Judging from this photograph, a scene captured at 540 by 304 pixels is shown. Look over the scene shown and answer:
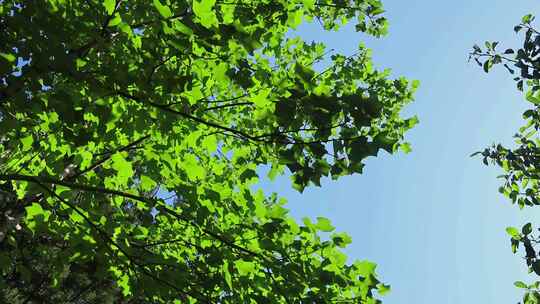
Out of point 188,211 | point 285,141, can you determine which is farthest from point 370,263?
point 188,211

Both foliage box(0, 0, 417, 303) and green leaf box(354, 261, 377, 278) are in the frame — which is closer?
foliage box(0, 0, 417, 303)

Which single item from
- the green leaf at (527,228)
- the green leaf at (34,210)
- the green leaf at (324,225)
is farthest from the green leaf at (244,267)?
the green leaf at (527,228)

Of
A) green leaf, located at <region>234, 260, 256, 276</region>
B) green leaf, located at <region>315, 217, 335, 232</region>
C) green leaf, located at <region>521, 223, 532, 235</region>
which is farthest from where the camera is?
green leaf, located at <region>521, 223, 532, 235</region>

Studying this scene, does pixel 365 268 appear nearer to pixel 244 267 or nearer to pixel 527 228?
pixel 244 267

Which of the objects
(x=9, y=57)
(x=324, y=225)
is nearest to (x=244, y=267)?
(x=324, y=225)

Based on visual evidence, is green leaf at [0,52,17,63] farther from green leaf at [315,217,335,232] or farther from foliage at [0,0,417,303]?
green leaf at [315,217,335,232]

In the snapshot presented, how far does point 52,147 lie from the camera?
14.1 ft

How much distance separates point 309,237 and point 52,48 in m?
2.34

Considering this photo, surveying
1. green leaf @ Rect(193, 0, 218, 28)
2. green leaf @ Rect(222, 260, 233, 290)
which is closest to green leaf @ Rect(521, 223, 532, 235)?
green leaf @ Rect(222, 260, 233, 290)

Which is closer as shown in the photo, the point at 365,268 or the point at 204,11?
the point at 204,11

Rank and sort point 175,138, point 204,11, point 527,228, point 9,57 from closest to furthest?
point 9,57 < point 204,11 < point 175,138 < point 527,228

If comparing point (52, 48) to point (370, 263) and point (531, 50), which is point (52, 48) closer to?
point (370, 263)

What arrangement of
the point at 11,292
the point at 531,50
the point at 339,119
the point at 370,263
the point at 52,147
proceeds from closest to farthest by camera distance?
the point at 339,119, the point at 370,263, the point at 52,147, the point at 531,50, the point at 11,292

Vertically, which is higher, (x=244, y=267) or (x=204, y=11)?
(x=204, y=11)
